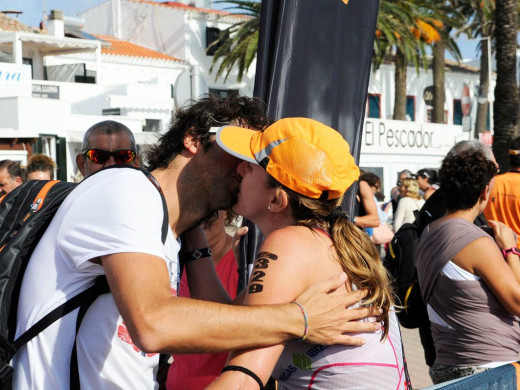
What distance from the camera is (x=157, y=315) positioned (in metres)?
1.68

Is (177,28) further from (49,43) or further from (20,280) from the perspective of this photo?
(20,280)

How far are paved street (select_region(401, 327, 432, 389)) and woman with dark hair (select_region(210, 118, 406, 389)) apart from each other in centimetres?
425

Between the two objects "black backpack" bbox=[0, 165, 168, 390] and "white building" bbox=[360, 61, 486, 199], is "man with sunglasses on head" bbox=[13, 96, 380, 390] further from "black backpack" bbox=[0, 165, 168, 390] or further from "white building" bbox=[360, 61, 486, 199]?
"white building" bbox=[360, 61, 486, 199]

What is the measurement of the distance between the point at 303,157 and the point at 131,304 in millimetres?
628

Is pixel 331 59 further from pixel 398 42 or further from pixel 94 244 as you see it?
pixel 398 42

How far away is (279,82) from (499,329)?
61.4 inches

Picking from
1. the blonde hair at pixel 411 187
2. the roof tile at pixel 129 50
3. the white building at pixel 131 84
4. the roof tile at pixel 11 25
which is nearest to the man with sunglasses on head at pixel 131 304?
the blonde hair at pixel 411 187

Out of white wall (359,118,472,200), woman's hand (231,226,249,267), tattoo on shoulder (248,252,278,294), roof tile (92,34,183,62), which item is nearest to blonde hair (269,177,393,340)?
tattoo on shoulder (248,252,278,294)

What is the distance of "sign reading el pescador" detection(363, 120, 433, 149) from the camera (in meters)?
25.1

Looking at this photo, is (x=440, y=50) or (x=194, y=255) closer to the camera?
(x=194, y=255)

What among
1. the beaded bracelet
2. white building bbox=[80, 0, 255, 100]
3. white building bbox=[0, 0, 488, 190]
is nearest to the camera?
the beaded bracelet

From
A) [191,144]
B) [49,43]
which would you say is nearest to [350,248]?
[191,144]

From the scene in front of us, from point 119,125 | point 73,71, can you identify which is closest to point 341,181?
point 119,125

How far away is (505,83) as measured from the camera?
14.9 meters
